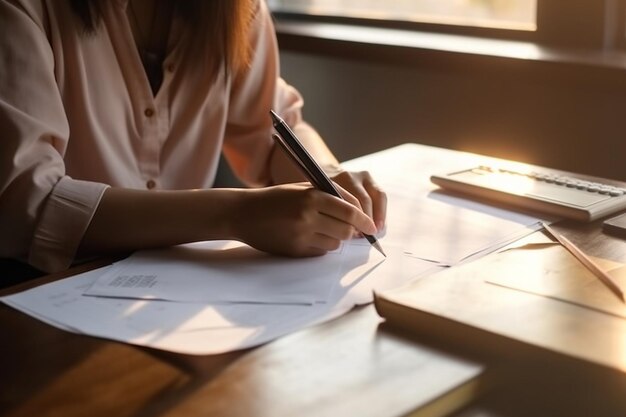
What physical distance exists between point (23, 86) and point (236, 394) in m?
0.56

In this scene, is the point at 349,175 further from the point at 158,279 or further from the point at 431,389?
the point at 431,389

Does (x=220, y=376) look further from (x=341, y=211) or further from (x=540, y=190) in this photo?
(x=540, y=190)

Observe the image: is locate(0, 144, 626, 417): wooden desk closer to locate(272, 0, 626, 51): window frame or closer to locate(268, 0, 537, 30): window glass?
locate(272, 0, 626, 51): window frame

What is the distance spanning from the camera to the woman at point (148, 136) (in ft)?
3.04

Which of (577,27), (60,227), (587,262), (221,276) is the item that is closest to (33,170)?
(60,227)

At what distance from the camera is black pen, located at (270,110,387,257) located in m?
0.91

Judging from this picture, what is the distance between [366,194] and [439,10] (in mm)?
1094

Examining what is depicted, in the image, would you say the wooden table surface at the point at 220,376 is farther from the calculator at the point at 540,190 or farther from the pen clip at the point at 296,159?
the calculator at the point at 540,190

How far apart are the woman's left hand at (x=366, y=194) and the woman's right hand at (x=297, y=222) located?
0.17ft

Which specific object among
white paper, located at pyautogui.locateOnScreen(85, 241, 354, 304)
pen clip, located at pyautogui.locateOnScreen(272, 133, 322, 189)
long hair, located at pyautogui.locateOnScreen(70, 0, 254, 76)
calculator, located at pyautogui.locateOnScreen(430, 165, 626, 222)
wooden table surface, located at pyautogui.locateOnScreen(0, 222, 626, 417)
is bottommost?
calculator, located at pyautogui.locateOnScreen(430, 165, 626, 222)

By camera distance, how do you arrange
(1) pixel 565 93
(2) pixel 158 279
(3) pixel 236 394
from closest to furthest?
1. (3) pixel 236 394
2. (2) pixel 158 279
3. (1) pixel 565 93

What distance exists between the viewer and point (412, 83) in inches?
72.8

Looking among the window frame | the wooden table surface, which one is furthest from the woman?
the window frame

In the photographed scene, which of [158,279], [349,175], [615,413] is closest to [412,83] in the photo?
[349,175]
